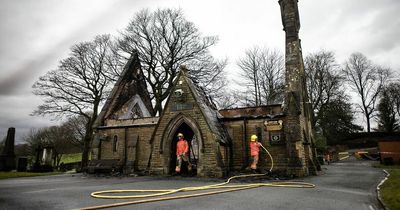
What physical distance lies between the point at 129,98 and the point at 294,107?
12952mm

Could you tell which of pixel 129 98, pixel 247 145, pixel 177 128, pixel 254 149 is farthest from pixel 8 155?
pixel 254 149

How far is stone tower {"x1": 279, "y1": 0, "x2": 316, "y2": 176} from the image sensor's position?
40.4 feet

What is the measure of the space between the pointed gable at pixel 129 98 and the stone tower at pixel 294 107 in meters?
11.8

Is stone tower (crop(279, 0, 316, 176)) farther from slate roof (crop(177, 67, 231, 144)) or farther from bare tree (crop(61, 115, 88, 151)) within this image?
bare tree (crop(61, 115, 88, 151))

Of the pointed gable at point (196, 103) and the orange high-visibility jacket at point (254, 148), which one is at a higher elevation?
the pointed gable at point (196, 103)

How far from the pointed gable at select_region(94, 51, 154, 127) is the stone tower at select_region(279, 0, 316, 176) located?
11771 mm

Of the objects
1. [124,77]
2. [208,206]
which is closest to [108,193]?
[208,206]

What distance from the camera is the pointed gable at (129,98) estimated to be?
735 inches

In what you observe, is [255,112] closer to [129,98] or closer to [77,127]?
[129,98]

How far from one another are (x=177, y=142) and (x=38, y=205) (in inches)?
376

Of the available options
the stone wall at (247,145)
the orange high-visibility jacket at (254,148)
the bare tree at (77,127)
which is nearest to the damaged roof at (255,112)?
the stone wall at (247,145)

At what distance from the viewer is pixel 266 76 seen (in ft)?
103

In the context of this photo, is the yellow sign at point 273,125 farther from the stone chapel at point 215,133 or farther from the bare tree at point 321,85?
the bare tree at point 321,85

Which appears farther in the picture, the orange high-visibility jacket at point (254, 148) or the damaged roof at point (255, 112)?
the damaged roof at point (255, 112)
